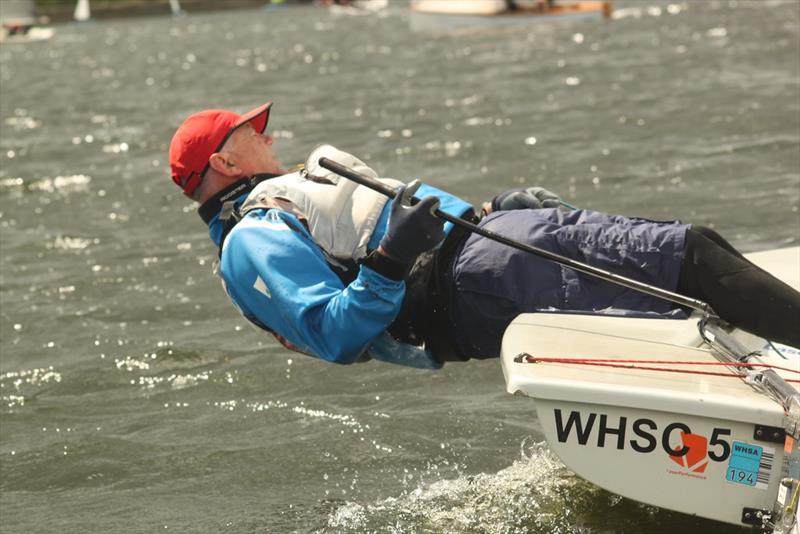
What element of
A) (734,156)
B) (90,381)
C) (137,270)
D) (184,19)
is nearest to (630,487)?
(90,381)

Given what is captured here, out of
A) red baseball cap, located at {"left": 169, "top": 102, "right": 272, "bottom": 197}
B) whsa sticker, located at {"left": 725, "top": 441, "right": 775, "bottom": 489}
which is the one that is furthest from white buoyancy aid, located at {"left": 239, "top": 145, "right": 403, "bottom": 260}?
whsa sticker, located at {"left": 725, "top": 441, "right": 775, "bottom": 489}

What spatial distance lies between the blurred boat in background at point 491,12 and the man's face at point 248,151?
85.2 ft

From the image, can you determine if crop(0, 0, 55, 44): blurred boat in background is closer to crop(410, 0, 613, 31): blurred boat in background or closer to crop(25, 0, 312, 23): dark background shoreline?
crop(25, 0, 312, 23): dark background shoreline

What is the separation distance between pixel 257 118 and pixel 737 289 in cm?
165

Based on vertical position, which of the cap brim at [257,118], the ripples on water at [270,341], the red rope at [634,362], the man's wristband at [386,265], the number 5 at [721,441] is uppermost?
the cap brim at [257,118]

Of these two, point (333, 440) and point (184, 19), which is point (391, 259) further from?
point (184, 19)

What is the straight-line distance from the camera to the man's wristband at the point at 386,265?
343cm

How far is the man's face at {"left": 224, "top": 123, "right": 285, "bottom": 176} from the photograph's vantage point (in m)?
4.00

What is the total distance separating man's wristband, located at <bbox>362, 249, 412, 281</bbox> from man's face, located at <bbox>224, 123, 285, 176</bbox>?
2.50ft

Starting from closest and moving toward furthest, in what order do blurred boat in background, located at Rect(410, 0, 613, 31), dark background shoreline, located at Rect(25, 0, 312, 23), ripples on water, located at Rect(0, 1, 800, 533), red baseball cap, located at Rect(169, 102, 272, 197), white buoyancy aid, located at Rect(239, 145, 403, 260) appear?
white buoyancy aid, located at Rect(239, 145, 403, 260) → red baseball cap, located at Rect(169, 102, 272, 197) → ripples on water, located at Rect(0, 1, 800, 533) → blurred boat in background, located at Rect(410, 0, 613, 31) → dark background shoreline, located at Rect(25, 0, 312, 23)

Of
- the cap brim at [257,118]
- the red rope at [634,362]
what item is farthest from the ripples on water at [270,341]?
the cap brim at [257,118]

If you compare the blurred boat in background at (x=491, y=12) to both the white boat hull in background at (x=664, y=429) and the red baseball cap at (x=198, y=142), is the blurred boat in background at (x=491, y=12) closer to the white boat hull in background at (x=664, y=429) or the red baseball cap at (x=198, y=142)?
the red baseball cap at (x=198, y=142)

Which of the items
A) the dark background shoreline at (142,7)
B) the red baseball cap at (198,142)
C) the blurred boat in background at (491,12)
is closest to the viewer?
the red baseball cap at (198,142)

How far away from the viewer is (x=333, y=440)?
4.86m
